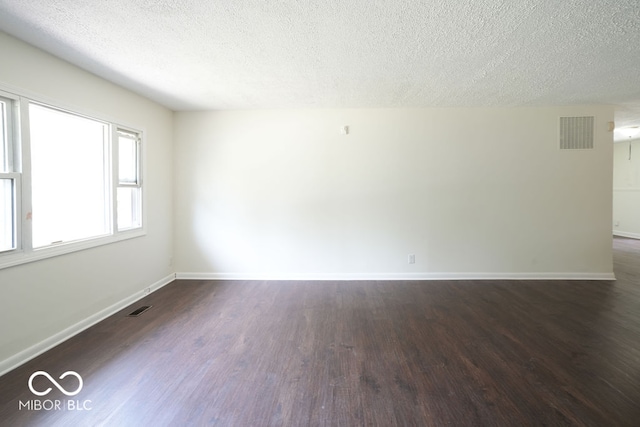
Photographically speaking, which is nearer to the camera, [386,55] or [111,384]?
[111,384]

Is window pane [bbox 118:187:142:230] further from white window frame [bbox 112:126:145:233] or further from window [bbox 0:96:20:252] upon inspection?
window [bbox 0:96:20:252]

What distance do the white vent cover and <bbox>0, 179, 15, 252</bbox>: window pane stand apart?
6.39 metres

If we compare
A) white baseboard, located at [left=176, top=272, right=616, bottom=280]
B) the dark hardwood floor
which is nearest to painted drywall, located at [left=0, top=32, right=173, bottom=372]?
the dark hardwood floor

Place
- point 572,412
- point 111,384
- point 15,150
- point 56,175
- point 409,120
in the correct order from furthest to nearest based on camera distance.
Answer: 1. point 409,120
2. point 56,175
3. point 15,150
4. point 111,384
5. point 572,412

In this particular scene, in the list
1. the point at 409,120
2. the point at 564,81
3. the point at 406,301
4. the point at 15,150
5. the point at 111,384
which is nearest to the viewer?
the point at 111,384

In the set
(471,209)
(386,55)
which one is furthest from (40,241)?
(471,209)

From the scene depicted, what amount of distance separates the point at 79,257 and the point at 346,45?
319 cm

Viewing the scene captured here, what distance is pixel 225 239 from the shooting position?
414 cm

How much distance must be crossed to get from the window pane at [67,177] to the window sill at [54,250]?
90 mm

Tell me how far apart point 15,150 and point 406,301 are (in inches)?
158

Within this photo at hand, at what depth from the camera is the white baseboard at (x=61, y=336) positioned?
2.02m

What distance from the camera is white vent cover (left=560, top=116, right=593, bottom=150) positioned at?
12.9 feet

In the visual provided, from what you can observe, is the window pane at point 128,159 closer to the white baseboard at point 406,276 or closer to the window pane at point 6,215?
the window pane at point 6,215

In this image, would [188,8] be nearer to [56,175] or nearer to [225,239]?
[56,175]
